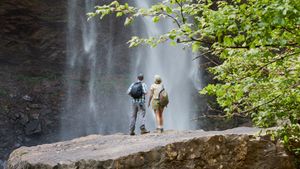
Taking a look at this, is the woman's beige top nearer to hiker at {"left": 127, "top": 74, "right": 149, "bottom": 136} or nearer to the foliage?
hiker at {"left": 127, "top": 74, "right": 149, "bottom": 136}

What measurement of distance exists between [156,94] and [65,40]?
41.2ft

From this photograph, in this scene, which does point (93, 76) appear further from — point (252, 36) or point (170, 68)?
point (252, 36)

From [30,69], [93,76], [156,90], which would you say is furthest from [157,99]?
[93,76]

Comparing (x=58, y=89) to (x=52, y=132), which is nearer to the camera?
(x=52, y=132)

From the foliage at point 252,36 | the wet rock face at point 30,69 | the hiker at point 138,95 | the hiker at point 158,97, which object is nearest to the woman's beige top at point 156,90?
the hiker at point 158,97

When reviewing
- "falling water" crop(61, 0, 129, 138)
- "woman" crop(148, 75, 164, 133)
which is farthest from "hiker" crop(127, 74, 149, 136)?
"falling water" crop(61, 0, 129, 138)

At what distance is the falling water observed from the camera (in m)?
18.3

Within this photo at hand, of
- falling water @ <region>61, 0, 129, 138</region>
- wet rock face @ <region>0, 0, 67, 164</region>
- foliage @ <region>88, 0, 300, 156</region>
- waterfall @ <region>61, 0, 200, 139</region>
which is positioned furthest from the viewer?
waterfall @ <region>61, 0, 200, 139</region>

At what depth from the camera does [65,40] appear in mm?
18156

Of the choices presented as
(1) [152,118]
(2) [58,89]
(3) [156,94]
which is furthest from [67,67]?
(3) [156,94]

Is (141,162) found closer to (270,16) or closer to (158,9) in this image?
(158,9)

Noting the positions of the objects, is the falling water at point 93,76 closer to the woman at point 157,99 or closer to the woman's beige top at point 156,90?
the woman at point 157,99

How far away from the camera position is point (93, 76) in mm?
19547

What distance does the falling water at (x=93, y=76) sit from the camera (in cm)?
1834
